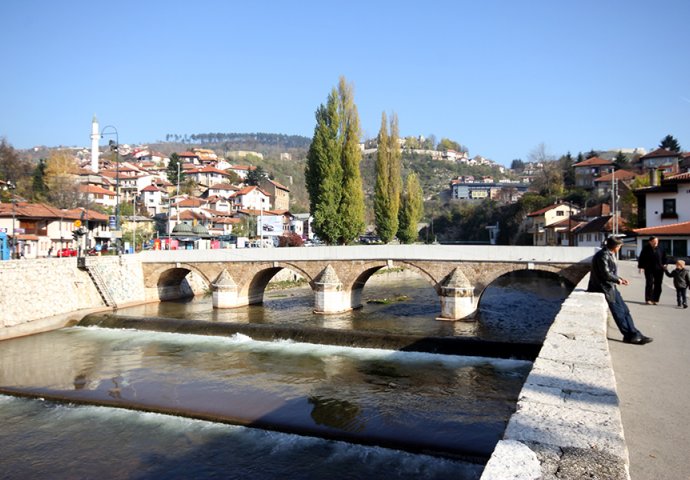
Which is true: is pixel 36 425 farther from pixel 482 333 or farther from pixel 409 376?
pixel 482 333

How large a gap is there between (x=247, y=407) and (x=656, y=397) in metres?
9.40

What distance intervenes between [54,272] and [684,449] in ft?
89.0

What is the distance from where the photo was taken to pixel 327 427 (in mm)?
10766

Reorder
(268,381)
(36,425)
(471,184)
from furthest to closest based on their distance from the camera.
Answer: (471,184) → (268,381) → (36,425)

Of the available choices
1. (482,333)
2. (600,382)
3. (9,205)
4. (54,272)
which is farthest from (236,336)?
(9,205)

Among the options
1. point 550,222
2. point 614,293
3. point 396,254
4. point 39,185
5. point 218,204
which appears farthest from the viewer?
point 218,204

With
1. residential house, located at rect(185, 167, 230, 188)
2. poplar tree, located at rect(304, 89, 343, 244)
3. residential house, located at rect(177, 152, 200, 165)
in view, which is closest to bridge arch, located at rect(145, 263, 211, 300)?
poplar tree, located at rect(304, 89, 343, 244)

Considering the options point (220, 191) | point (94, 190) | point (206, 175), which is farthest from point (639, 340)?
point (206, 175)

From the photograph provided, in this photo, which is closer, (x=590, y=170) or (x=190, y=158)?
(x=590, y=170)

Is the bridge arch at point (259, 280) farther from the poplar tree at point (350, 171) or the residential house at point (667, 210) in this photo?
the residential house at point (667, 210)

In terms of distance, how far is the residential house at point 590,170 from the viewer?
67.6 meters

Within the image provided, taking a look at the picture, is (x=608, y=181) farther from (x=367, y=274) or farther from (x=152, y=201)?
(x=152, y=201)

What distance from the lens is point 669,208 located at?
30.3 meters

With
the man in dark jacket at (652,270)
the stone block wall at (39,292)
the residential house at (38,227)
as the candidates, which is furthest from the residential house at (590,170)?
the stone block wall at (39,292)
